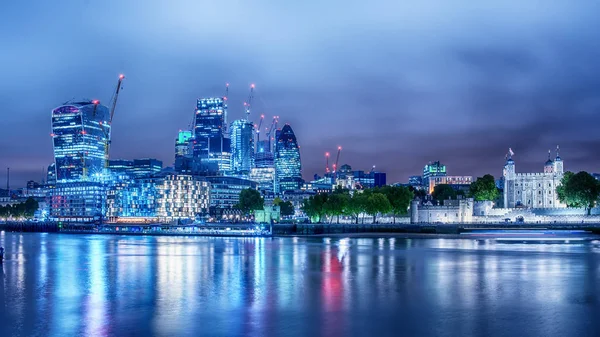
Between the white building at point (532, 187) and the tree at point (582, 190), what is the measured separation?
16008mm

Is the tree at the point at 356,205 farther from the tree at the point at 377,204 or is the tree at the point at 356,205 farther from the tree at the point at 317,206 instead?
the tree at the point at 317,206

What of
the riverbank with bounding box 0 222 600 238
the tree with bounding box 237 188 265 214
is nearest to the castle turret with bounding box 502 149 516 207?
the riverbank with bounding box 0 222 600 238

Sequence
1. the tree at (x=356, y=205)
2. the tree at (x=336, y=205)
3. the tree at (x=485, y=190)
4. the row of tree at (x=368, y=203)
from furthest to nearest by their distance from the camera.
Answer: the tree at (x=485, y=190) < the tree at (x=336, y=205) < the tree at (x=356, y=205) < the row of tree at (x=368, y=203)

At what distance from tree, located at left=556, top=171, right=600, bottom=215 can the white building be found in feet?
52.5

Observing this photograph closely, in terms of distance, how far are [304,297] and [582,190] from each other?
10414 centimetres

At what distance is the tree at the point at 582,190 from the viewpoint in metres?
122

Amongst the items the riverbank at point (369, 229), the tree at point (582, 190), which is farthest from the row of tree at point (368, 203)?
the tree at point (582, 190)

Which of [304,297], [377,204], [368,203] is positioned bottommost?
[304,297]

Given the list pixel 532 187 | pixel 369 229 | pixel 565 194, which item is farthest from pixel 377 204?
pixel 532 187

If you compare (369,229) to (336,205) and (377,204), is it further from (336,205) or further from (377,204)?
(336,205)

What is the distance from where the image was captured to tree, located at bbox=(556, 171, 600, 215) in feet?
400

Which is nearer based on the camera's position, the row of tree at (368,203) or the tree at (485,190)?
the row of tree at (368,203)

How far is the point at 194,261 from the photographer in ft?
188

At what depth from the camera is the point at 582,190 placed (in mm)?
122438
